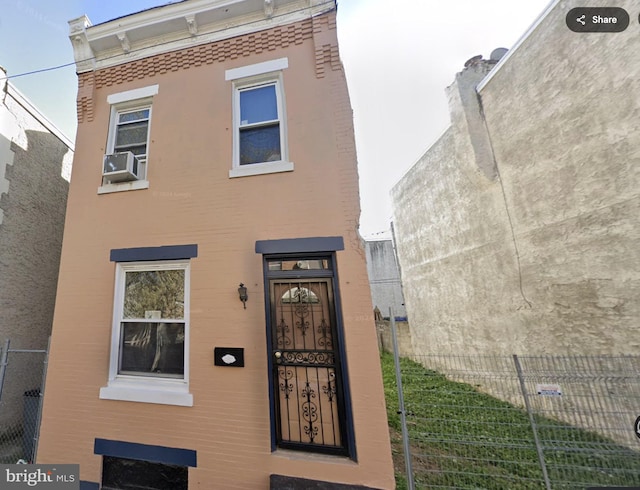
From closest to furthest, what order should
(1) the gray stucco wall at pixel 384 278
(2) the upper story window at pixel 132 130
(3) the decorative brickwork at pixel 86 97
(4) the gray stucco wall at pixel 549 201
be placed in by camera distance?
(4) the gray stucco wall at pixel 549 201 < (2) the upper story window at pixel 132 130 < (3) the decorative brickwork at pixel 86 97 < (1) the gray stucco wall at pixel 384 278

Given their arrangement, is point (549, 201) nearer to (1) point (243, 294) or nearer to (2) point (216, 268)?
(1) point (243, 294)

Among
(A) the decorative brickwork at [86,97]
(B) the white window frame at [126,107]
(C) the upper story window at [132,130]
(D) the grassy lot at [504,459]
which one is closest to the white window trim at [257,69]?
(B) the white window frame at [126,107]

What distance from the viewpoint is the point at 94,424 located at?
3.88 metres

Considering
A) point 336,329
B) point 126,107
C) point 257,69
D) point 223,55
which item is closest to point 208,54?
point 223,55

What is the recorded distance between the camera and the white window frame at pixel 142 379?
12.2ft

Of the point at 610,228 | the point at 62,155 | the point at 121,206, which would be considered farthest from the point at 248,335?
the point at 62,155

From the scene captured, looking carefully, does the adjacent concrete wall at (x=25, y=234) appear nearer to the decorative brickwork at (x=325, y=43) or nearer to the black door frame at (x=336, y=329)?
the black door frame at (x=336, y=329)

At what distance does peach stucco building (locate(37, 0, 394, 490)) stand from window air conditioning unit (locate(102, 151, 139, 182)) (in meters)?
0.03

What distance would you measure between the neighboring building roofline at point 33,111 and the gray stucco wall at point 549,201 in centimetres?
1069

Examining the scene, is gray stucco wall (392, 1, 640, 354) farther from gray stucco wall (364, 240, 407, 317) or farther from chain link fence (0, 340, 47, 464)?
chain link fence (0, 340, 47, 464)

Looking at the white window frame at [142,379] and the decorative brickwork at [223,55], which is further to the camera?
the decorative brickwork at [223,55]

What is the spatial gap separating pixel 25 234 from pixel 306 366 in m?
6.65

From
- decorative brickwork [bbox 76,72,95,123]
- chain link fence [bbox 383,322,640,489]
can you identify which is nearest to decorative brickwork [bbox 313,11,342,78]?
decorative brickwork [bbox 76,72,95,123]

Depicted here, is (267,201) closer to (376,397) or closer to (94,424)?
(376,397)
